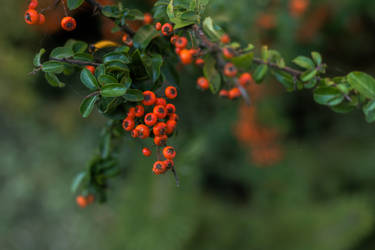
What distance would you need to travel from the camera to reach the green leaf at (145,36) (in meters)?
0.88

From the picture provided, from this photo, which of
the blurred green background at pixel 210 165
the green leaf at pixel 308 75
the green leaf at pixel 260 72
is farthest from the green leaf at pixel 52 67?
the blurred green background at pixel 210 165

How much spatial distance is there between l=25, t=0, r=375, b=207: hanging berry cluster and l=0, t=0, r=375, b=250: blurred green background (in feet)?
3.09

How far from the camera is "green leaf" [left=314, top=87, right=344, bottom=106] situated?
89cm

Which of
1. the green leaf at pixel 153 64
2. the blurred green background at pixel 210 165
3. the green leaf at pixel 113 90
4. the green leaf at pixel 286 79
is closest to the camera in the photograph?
the green leaf at pixel 113 90

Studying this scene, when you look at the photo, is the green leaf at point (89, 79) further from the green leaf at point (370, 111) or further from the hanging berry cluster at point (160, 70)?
the green leaf at point (370, 111)

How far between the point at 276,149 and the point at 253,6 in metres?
1.30

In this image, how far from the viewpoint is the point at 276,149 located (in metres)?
2.79

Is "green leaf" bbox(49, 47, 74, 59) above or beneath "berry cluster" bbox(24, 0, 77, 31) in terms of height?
beneath

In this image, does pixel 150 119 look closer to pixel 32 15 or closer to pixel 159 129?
pixel 159 129

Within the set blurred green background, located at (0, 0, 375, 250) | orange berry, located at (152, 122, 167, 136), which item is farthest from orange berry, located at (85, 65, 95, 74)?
blurred green background, located at (0, 0, 375, 250)

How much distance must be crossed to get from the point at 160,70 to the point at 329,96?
1.51 ft

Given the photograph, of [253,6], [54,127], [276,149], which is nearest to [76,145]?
[54,127]

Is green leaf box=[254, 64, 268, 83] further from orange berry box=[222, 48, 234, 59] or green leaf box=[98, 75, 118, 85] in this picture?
green leaf box=[98, 75, 118, 85]

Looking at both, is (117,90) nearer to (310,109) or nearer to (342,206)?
(342,206)
